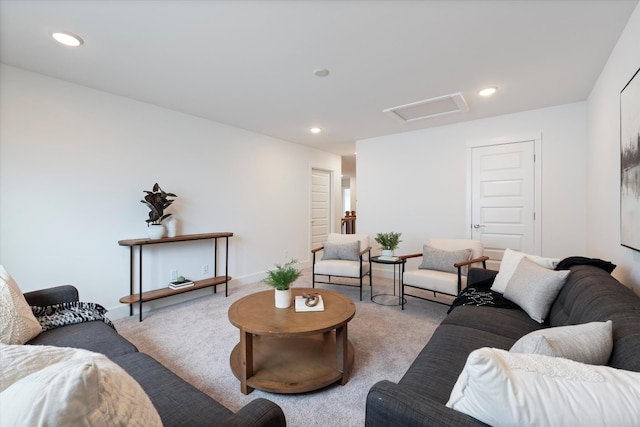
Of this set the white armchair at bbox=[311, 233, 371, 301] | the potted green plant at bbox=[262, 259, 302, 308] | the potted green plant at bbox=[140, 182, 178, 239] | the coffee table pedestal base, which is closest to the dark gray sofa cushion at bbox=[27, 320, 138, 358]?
the coffee table pedestal base

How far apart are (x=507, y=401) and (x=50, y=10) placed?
298cm

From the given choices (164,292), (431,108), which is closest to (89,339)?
(164,292)

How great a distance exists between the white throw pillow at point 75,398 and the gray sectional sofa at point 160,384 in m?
0.44

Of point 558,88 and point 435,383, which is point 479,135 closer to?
point 558,88

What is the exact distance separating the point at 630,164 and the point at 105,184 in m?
4.39

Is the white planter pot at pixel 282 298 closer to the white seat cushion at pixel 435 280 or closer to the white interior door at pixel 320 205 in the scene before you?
the white seat cushion at pixel 435 280

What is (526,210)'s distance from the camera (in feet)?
11.9

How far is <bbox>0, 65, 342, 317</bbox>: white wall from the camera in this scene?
2.52 m

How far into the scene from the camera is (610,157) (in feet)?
7.45

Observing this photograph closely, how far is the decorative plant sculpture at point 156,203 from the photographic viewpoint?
3.14m

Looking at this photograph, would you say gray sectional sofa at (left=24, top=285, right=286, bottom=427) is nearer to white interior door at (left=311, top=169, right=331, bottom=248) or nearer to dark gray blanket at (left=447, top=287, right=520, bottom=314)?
dark gray blanket at (left=447, top=287, right=520, bottom=314)

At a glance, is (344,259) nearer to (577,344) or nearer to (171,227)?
(171,227)

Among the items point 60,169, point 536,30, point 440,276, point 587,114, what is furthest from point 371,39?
point 60,169

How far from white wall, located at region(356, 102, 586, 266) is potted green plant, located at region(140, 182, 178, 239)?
3.06m
